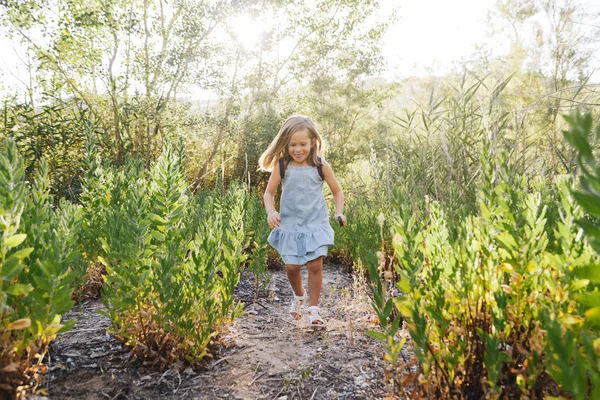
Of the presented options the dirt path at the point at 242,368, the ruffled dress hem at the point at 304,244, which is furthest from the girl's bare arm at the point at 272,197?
the dirt path at the point at 242,368

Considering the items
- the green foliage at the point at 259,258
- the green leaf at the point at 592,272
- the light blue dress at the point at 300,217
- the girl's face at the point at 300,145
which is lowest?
the green foliage at the point at 259,258

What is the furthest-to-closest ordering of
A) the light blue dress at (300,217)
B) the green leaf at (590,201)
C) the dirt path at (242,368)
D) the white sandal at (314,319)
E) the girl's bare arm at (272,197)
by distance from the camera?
the light blue dress at (300,217) < the girl's bare arm at (272,197) < the white sandal at (314,319) < the dirt path at (242,368) < the green leaf at (590,201)

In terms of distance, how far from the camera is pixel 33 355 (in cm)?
147

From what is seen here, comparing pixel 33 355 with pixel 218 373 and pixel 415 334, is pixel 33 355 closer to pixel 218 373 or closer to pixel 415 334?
pixel 218 373

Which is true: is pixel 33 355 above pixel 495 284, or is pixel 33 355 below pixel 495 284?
below

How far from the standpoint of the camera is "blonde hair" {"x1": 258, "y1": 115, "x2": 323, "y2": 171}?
11.5 feet

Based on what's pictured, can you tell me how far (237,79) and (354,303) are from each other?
9.67 m

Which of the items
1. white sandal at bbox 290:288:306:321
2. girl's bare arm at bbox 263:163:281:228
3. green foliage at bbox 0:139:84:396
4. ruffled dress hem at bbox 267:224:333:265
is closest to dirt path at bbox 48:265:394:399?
white sandal at bbox 290:288:306:321

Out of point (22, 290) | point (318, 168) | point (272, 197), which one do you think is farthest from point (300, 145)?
point (22, 290)

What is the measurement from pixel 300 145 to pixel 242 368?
6.28 feet

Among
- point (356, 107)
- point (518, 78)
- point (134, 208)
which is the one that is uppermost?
point (518, 78)

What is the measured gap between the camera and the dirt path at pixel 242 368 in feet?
6.18

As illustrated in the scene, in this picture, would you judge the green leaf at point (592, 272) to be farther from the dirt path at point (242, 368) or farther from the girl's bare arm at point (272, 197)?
the girl's bare arm at point (272, 197)

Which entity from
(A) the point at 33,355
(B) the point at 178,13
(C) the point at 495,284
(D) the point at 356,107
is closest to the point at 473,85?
(C) the point at 495,284
